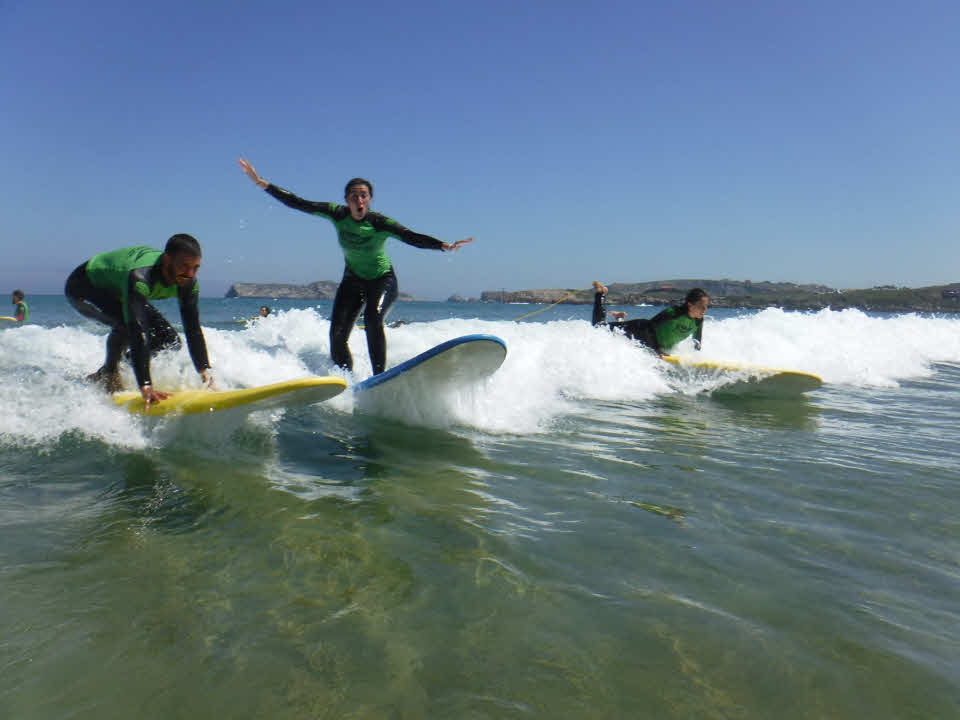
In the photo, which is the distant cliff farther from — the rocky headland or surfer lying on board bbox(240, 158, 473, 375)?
surfer lying on board bbox(240, 158, 473, 375)

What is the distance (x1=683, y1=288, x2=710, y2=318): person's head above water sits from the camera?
27.2 ft

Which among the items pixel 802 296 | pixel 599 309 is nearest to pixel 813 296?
pixel 802 296

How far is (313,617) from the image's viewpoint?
2.19 m

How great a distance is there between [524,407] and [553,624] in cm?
424

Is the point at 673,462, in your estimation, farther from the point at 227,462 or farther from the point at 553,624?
the point at 227,462

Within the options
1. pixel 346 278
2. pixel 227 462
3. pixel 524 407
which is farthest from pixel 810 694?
pixel 346 278

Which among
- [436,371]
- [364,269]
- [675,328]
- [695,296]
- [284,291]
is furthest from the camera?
[284,291]

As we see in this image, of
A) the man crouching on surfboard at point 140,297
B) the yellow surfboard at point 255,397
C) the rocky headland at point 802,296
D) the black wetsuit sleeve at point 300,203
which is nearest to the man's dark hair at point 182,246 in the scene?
the man crouching on surfboard at point 140,297

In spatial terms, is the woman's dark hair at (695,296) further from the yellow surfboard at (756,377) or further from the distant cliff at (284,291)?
the distant cliff at (284,291)

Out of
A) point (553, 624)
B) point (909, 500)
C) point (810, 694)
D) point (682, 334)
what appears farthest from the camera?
point (682, 334)

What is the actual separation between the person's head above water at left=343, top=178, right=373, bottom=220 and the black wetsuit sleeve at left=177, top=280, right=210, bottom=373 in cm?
163

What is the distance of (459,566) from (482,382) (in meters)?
3.06

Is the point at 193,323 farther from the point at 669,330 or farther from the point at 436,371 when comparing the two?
the point at 669,330

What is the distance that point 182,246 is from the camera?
4.23 m
